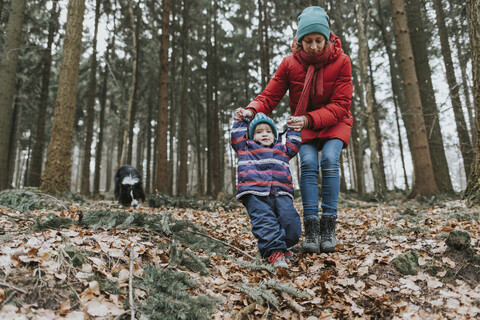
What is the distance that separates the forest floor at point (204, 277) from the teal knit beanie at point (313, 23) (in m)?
2.20

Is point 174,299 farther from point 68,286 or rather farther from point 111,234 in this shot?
point 111,234

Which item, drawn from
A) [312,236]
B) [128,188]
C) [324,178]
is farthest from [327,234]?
[128,188]

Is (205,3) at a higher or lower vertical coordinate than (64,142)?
higher

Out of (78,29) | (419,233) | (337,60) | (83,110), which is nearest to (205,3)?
(83,110)

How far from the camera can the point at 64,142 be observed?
22.6ft

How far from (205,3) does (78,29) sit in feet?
36.6

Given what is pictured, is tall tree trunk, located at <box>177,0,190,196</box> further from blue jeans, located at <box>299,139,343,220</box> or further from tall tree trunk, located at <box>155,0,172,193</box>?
blue jeans, located at <box>299,139,343,220</box>

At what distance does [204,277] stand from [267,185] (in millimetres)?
1027

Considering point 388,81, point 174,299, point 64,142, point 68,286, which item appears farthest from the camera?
point 388,81

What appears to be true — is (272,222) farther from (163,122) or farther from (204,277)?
(163,122)

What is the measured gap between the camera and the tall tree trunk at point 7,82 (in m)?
8.04

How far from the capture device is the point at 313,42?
9.85ft

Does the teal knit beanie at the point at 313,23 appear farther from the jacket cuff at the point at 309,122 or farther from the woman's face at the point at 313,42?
the jacket cuff at the point at 309,122

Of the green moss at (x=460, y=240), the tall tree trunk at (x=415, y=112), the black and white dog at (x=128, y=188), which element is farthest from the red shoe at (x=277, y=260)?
the tall tree trunk at (x=415, y=112)
